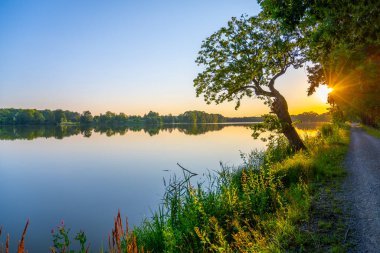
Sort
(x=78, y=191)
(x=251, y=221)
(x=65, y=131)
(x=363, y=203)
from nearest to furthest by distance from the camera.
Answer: (x=363, y=203) < (x=251, y=221) < (x=78, y=191) < (x=65, y=131)

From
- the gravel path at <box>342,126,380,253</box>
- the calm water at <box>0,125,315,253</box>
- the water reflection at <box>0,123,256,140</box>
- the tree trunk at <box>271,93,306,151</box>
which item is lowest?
the calm water at <box>0,125,315,253</box>

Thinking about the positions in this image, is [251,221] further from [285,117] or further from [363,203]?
[285,117]

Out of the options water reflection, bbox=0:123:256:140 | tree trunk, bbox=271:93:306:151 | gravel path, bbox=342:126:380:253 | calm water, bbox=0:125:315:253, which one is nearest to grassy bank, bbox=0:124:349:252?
Result: gravel path, bbox=342:126:380:253

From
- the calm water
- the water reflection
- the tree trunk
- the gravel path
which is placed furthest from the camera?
the water reflection

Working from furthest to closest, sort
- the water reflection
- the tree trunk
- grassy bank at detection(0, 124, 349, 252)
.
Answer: the water reflection
the tree trunk
grassy bank at detection(0, 124, 349, 252)

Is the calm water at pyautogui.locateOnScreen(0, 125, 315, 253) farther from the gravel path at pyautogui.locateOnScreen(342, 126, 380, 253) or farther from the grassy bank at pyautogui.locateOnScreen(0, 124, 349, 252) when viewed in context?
the gravel path at pyautogui.locateOnScreen(342, 126, 380, 253)

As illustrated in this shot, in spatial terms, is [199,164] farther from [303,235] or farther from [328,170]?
[303,235]

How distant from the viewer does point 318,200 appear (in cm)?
910

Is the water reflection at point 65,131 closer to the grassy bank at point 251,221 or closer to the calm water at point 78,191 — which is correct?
the calm water at point 78,191

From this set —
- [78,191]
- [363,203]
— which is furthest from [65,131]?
[363,203]

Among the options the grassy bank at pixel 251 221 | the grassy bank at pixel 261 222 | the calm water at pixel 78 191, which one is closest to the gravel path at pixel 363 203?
the grassy bank at pixel 261 222

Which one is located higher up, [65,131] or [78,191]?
[65,131]

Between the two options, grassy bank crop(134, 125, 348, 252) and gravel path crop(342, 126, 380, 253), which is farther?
grassy bank crop(134, 125, 348, 252)

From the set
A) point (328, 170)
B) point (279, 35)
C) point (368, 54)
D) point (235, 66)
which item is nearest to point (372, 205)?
point (328, 170)
